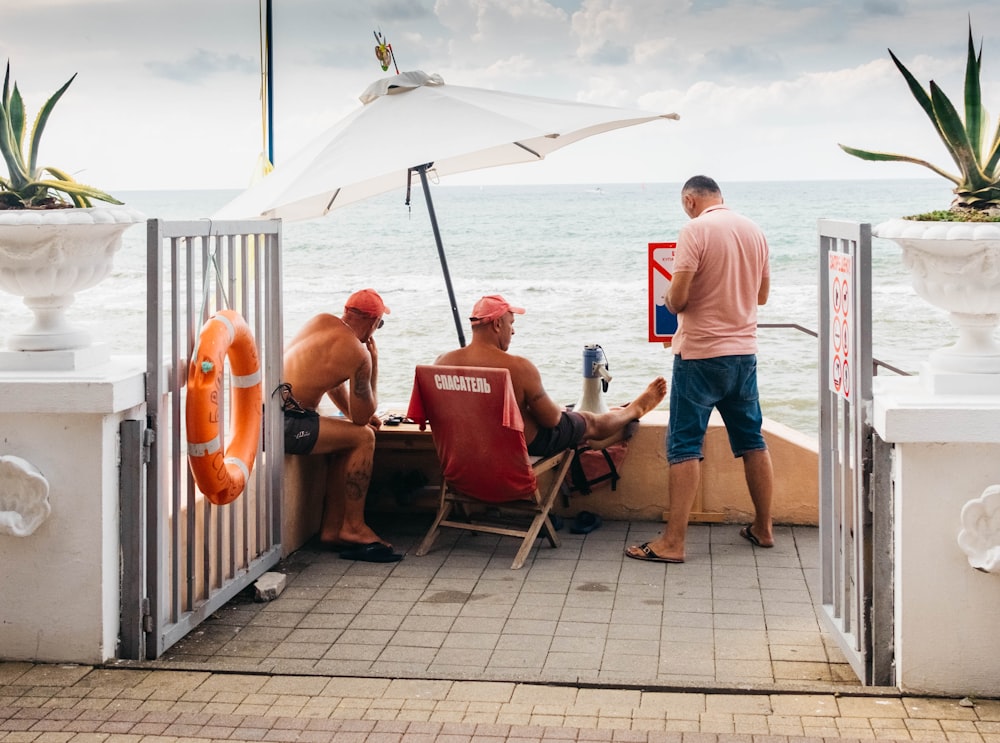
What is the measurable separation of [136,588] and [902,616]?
2723 millimetres

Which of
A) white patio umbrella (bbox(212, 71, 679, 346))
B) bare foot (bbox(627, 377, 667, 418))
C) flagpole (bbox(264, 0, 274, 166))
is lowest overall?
bare foot (bbox(627, 377, 667, 418))

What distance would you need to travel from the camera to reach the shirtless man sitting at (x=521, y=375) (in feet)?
20.6

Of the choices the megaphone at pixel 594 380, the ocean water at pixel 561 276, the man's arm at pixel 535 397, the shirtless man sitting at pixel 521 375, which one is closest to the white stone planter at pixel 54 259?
the shirtless man sitting at pixel 521 375

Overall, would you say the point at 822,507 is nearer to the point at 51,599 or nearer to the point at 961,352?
the point at 961,352

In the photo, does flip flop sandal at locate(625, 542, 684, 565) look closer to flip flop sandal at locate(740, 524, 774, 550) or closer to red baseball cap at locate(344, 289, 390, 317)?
flip flop sandal at locate(740, 524, 774, 550)

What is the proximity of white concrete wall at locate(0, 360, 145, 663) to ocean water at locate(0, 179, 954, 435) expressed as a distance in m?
11.9

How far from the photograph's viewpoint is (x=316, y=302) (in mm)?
36969

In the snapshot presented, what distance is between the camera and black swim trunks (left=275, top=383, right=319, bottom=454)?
6227 millimetres

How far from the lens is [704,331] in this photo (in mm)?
6223

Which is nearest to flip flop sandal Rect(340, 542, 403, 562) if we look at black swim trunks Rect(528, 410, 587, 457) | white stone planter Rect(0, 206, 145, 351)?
black swim trunks Rect(528, 410, 587, 457)

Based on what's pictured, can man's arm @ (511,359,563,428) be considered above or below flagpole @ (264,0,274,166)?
below

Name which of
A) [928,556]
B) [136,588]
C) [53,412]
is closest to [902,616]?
[928,556]

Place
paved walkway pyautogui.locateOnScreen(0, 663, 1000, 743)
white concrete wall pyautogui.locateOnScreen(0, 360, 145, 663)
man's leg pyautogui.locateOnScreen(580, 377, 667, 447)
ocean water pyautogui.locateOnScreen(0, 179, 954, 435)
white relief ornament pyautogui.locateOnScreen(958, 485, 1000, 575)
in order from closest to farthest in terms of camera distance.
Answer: paved walkway pyautogui.locateOnScreen(0, 663, 1000, 743)
white relief ornament pyautogui.locateOnScreen(958, 485, 1000, 575)
white concrete wall pyautogui.locateOnScreen(0, 360, 145, 663)
man's leg pyautogui.locateOnScreen(580, 377, 667, 447)
ocean water pyautogui.locateOnScreen(0, 179, 954, 435)

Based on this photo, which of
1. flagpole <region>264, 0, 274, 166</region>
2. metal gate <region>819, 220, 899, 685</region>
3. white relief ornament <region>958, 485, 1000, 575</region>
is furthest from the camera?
flagpole <region>264, 0, 274, 166</region>
